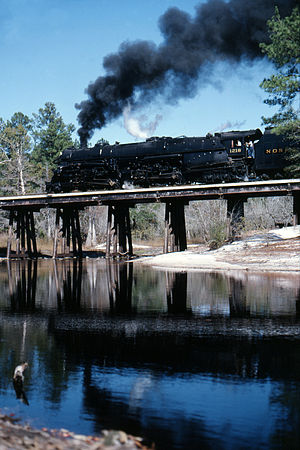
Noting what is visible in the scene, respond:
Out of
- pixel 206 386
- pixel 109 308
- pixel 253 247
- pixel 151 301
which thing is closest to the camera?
pixel 206 386

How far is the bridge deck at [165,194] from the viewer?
24.2 m

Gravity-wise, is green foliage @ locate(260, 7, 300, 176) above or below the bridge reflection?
above

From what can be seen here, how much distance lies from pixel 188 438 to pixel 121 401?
123 centimetres

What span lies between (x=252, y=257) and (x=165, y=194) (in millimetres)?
6277

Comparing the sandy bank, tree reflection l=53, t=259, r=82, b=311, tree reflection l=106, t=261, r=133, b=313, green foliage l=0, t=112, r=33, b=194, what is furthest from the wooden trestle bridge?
green foliage l=0, t=112, r=33, b=194

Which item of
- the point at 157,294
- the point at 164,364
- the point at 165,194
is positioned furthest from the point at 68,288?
the point at 165,194

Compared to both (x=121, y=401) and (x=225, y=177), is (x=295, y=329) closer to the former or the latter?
(x=121, y=401)

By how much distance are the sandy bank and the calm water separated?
20.8 feet

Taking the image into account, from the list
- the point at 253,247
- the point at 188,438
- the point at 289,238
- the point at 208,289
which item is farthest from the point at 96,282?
the point at 188,438

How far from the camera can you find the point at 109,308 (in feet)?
41.2

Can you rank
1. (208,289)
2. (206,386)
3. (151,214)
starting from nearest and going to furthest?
(206,386), (208,289), (151,214)

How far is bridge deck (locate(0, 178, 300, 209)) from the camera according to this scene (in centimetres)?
2416

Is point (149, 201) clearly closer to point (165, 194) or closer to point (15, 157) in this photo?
point (165, 194)

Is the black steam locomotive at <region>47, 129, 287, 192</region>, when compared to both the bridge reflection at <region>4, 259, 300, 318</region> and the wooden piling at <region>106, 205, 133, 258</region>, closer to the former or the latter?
the wooden piling at <region>106, 205, 133, 258</region>
